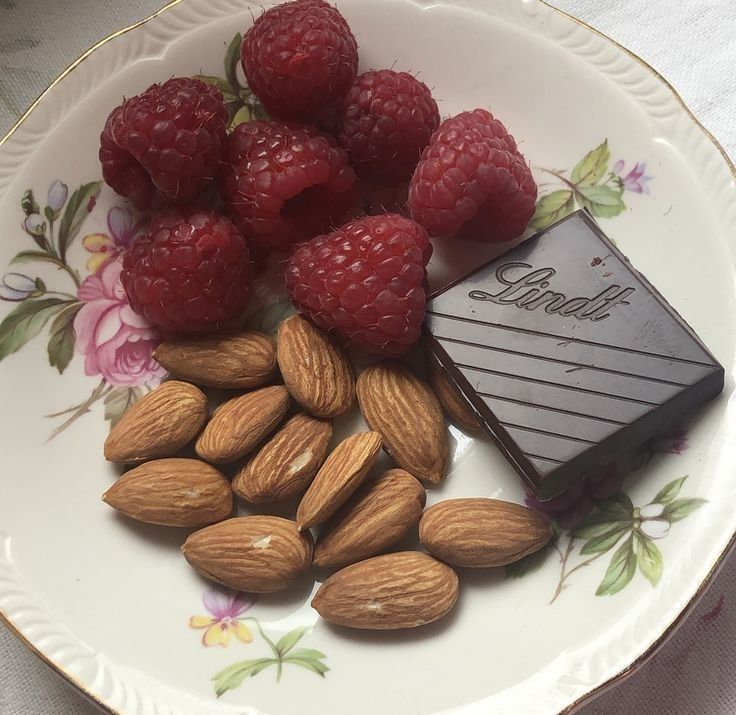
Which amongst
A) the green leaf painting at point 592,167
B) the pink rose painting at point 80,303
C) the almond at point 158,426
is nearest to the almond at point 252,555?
the almond at point 158,426

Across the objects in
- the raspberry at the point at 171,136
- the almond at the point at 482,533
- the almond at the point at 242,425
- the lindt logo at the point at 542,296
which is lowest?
the almond at the point at 482,533

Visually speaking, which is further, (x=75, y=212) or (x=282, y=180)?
(x=75, y=212)

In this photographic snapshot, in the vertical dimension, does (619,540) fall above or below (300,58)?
below

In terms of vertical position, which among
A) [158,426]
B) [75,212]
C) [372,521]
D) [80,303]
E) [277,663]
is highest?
[75,212]

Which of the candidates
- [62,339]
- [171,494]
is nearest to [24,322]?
[62,339]

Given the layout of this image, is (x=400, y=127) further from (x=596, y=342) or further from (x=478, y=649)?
(x=478, y=649)

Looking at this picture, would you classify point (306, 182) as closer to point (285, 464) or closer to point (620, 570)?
point (285, 464)

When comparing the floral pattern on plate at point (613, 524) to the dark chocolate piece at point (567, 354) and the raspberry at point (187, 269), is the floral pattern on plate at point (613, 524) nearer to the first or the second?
the dark chocolate piece at point (567, 354)
